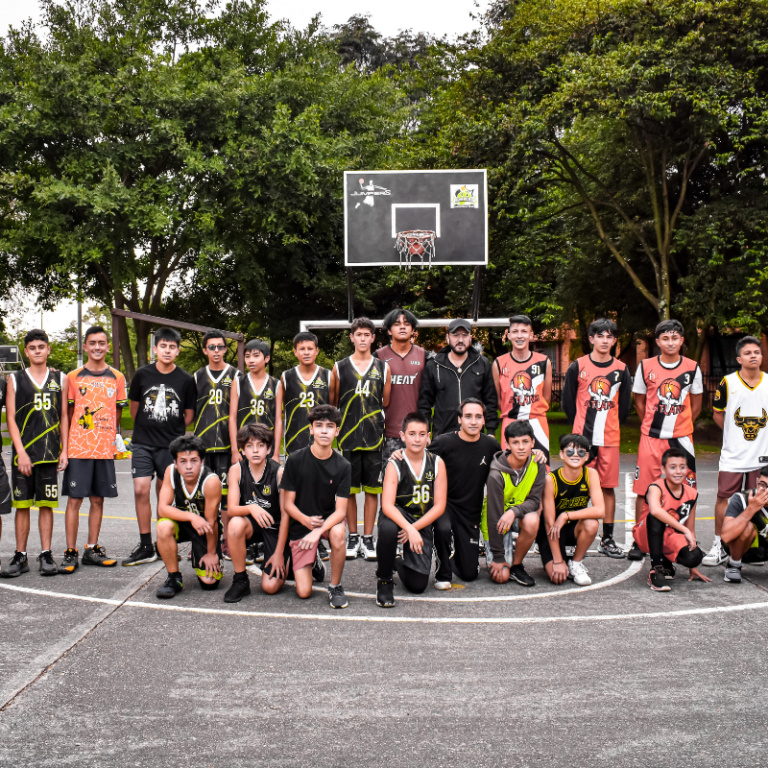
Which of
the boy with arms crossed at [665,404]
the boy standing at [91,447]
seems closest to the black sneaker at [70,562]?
the boy standing at [91,447]

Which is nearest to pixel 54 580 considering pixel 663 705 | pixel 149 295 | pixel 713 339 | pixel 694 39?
pixel 663 705

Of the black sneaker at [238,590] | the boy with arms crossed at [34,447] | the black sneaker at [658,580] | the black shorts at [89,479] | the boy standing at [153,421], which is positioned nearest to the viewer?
the black sneaker at [238,590]

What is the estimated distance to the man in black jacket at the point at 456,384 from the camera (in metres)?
6.98

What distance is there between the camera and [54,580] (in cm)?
620

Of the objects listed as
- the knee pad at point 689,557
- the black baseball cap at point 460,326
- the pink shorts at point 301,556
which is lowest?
the knee pad at point 689,557

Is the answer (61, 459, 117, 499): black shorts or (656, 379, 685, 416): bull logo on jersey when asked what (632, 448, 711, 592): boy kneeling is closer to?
(656, 379, 685, 416): bull logo on jersey

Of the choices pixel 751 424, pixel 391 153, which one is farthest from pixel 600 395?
pixel 391 153

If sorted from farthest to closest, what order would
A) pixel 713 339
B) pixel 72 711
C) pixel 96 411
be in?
pixel 713 339 → pixel 96 411 → pixel 72 711

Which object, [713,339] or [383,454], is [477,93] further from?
[713,339]

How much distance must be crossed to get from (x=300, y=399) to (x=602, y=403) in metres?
2.72

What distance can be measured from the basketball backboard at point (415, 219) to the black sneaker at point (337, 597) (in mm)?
8368

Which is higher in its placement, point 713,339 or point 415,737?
point 713,339

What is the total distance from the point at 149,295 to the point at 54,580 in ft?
59.4

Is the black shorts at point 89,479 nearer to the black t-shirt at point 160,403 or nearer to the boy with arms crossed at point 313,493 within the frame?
the black t-shirt at point 160,403
